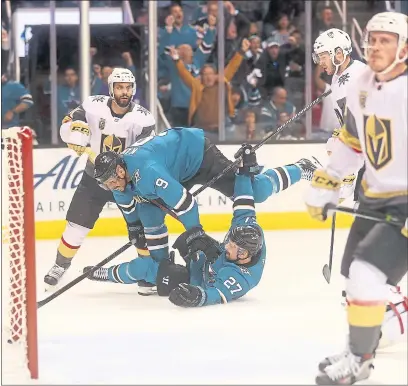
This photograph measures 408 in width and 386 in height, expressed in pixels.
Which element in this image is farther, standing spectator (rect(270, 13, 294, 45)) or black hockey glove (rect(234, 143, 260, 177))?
standing spectator (rect(270, 13, 294, 45))

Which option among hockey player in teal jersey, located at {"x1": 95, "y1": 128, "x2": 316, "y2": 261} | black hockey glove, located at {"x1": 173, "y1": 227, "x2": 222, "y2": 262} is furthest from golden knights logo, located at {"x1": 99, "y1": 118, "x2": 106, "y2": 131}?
black hockey glove, located at {"x1": 173, "y1": 227, "x2": 222, "y2": 262}

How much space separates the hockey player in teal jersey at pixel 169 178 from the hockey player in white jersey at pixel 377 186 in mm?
1354

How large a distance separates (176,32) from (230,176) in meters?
3.02

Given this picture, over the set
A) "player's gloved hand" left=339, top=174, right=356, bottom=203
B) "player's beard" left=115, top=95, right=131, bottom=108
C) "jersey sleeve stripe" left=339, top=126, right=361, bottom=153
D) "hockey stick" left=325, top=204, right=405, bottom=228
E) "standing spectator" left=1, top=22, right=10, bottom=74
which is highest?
"standing spectator" left=1, top=22, right=10, bottom=74

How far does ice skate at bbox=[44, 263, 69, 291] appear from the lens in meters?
5.52

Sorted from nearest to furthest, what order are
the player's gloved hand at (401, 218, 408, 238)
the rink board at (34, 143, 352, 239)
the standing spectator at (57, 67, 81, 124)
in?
the player's gloved hand at (401, 218, 408, 238) < the rink board at (34, 143, 352, 239) < the standing spectator at (57, 67, 81, 124)

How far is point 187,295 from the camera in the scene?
16.0 feet

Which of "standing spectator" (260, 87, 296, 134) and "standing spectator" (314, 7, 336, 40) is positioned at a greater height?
"standing spectator" (314, 7, 336, 40)

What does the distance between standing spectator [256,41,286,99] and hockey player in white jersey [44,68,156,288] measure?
2.77 meters

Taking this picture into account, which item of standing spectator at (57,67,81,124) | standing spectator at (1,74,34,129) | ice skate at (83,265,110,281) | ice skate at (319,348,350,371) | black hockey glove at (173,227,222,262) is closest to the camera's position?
ice skate at (319,348,350,371)

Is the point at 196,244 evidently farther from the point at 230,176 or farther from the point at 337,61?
the point at 337,61

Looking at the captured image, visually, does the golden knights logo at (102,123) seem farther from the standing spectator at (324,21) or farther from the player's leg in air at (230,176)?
the standing spectator at (324,21)

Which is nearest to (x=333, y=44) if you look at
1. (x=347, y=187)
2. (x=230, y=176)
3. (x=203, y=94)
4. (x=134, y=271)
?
(x=230, y=176)

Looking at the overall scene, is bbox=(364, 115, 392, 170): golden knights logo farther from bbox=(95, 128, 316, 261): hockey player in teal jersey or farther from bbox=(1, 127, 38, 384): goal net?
bbox=(95, 128, 316, 261): hockey player in teal jersey
